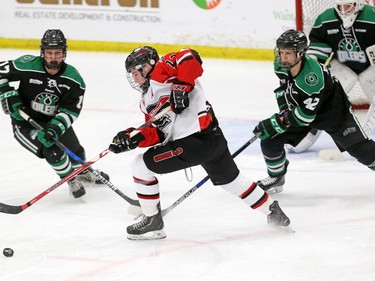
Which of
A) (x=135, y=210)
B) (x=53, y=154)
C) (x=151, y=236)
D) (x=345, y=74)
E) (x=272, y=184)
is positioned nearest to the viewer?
(x=151, y=236)

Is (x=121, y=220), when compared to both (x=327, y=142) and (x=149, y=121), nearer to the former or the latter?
(x=149, y=121)

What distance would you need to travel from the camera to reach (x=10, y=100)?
15.1 ft

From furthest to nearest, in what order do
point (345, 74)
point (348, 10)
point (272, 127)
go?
1. point (345, 74)
2. point (348, 10)
3. point (272, 127)

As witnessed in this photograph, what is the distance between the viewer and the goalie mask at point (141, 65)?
3885 mm

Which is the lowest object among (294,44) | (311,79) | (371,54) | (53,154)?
(53,154)

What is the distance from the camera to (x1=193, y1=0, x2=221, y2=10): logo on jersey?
7.33 m

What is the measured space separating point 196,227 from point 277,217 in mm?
403

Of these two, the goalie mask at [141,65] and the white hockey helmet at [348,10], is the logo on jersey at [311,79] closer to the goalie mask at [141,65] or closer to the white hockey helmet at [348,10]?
the goalie mask at [141,65]

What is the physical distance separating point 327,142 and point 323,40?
645 millimetres

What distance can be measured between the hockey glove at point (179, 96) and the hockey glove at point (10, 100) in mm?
1128

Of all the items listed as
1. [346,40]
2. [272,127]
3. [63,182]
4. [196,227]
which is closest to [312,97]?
[272,127]

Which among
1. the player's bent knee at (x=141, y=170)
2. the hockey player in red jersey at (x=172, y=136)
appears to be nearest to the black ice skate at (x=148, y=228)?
the hockey player in red jersey at (x=172, y=136)

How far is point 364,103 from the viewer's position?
20.5 ft

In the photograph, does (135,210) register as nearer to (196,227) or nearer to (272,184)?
(196,227)
